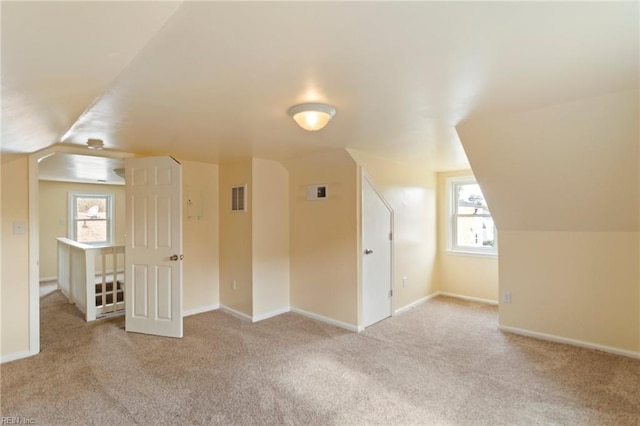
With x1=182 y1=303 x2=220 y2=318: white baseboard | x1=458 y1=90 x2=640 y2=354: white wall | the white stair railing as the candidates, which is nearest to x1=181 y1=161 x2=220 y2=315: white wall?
x1=182 y1=303 x2=220 y2=318: white baseboard

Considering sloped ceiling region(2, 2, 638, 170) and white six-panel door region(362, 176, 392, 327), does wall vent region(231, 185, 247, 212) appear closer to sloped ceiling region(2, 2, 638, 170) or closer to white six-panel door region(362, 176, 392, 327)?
white six-panel door region(362, 176, 392, 327)

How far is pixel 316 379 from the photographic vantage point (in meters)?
2.66

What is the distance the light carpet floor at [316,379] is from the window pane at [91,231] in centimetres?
388

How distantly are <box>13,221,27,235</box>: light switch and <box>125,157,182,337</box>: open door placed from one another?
2.92 ft

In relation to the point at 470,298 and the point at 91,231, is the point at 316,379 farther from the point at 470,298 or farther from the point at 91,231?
the point at 91,231

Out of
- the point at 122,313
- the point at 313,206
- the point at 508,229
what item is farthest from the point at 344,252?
the point at 122,313

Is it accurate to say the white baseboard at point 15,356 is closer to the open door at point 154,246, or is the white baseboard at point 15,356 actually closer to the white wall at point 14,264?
the white wall at point 14,264

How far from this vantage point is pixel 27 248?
3.20 metres

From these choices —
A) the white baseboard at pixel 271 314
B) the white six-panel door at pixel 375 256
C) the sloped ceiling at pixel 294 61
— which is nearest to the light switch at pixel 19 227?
the sloped ceiling at pixel 294 61

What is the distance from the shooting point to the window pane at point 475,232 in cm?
511

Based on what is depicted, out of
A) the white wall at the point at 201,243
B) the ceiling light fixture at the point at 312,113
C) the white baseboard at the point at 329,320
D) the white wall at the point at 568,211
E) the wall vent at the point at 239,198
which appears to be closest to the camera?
the ceiling light fixture at the point at 312,113

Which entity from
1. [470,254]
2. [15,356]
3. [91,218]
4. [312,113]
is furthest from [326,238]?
[91,218]

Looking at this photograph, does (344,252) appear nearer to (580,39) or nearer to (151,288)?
(151,288)

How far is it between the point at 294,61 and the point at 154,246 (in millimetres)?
2960
